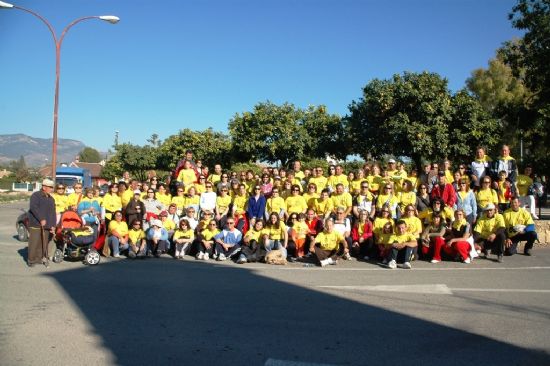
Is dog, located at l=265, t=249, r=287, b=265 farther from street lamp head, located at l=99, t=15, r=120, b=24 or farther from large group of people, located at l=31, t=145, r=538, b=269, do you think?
street lamp head, located at l=99, t=15, r=120, b=24

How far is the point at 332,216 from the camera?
1209 centimetres

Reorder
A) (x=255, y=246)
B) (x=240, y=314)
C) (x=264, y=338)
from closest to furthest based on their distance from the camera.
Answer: (x=264, y=338)
(x=240, y=314)
(x=255, y=246)

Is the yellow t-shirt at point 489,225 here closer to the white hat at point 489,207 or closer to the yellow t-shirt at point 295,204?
the white hat at point 489,207

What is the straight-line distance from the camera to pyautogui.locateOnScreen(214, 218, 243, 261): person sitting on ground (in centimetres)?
1141

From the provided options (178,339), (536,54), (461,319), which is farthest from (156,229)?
(536,54)

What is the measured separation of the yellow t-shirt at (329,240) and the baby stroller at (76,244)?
5.04 metres

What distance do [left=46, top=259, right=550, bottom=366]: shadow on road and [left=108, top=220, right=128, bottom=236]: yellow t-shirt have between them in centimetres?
315

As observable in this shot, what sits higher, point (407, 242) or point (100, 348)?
point (407, 242)

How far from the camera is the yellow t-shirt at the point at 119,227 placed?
A: 11.5m

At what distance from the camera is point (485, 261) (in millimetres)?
10781

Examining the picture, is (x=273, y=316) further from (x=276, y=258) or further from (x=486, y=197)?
(x=486, y=197)

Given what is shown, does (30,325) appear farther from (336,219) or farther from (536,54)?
(536,54)

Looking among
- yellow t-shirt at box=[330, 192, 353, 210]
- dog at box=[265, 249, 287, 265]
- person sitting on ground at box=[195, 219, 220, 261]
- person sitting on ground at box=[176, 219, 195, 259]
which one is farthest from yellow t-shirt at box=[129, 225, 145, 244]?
yellow t-shirt at box=[330, 192, 353, 210]

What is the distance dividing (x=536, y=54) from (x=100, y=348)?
67.8 ft
